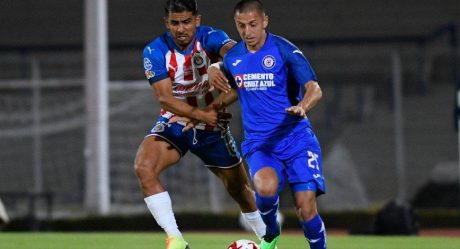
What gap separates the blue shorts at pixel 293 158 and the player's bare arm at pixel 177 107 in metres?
0.66

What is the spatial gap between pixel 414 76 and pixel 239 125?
3.13 meters

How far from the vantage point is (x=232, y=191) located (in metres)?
10.8

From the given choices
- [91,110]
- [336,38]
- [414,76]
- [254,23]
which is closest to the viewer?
[254,23]

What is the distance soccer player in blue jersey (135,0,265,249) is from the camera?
33.2 ft

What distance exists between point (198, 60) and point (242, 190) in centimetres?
119

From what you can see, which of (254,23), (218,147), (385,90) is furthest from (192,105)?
(385,90)

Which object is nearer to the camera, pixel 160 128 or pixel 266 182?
pixel 266 182

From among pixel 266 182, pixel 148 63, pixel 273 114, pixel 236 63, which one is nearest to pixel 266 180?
pixel 266 182

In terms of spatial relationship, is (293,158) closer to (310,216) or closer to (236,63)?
(310,216)

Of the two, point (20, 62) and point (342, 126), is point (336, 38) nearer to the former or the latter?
point (342, 126)

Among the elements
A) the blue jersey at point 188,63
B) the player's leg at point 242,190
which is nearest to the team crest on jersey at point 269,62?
the blue jersey at point 188,63

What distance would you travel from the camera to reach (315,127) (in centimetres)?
2122

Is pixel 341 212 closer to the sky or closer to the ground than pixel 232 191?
closer to the ground

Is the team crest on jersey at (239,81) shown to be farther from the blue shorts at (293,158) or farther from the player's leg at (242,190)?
the player's leg at (242,190)
